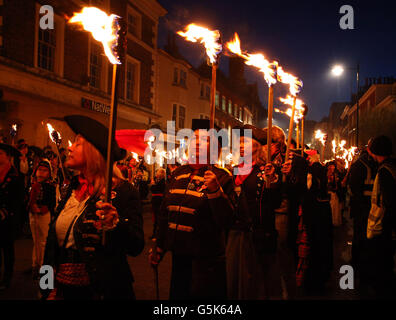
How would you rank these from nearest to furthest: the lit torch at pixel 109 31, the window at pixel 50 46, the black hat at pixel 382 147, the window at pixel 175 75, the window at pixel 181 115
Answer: the lit torch at pixel 109 31, the black hat at pixel 382 147, the window at pixel 50 46, the window at pixel 175 75, the window at pixel 181 115

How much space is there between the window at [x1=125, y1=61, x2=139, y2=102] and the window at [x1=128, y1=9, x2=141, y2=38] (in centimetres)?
203

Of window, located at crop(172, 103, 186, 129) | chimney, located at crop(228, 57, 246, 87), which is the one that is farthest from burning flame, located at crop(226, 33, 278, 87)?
chimney, located at crop(228, 57, 246, 87)

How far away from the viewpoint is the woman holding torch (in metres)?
2.48

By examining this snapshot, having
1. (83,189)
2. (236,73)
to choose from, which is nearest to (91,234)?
(83,189)

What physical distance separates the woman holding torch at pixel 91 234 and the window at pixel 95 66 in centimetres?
1752

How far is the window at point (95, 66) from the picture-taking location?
18.9 meters

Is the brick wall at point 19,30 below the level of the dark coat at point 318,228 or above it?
above

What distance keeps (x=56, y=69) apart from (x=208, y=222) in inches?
611

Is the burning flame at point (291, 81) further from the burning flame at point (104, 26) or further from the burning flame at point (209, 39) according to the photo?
the burning flame at point (104, 26)

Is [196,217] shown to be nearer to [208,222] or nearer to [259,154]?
[208,222]

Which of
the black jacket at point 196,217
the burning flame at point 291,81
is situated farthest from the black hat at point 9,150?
the burning flame at point 291,81

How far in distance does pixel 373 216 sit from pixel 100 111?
1714cm

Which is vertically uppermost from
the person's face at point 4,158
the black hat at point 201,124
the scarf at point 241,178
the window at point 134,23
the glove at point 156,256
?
the window at point 134,23

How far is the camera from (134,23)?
898 inches
